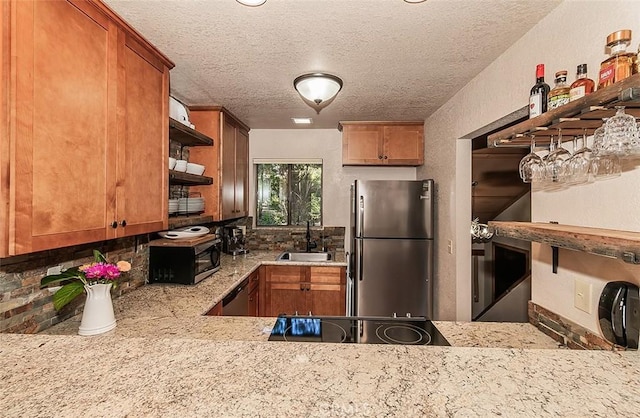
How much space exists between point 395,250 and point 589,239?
87.9 inches

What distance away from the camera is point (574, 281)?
4.43 feet

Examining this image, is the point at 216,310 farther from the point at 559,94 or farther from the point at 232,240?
the point at 559,94

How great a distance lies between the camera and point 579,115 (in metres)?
1.00

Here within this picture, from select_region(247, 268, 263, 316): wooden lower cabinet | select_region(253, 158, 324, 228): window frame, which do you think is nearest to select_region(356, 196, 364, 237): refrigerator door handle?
select_region(253, 158, 324, 228): window frame

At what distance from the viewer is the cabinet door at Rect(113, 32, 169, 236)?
5.18 feet

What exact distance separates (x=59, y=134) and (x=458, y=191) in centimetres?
258

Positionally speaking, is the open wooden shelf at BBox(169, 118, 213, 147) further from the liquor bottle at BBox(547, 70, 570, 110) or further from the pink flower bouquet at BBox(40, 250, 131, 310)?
the liquor bottle at BBox(547, 70, 570, 110)

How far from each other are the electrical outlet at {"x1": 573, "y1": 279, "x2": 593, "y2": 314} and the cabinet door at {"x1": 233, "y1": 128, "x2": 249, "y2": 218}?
291 cm

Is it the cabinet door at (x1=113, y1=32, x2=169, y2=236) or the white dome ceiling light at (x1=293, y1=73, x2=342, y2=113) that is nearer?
the cabinet door at (x1=113, y1=32, x2=169, y2=236)

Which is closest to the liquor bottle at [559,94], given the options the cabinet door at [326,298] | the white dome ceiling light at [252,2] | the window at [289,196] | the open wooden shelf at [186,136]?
the white dome ceiling light at [252,2]

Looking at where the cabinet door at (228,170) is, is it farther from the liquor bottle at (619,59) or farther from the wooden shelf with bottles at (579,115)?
the liquor bottle at (619,59)

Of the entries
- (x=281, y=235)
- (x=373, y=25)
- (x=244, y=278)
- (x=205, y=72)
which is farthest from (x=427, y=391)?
(x=281, y=235)

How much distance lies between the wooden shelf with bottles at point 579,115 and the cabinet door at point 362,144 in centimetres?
222

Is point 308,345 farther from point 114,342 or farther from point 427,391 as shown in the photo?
point 114,342
